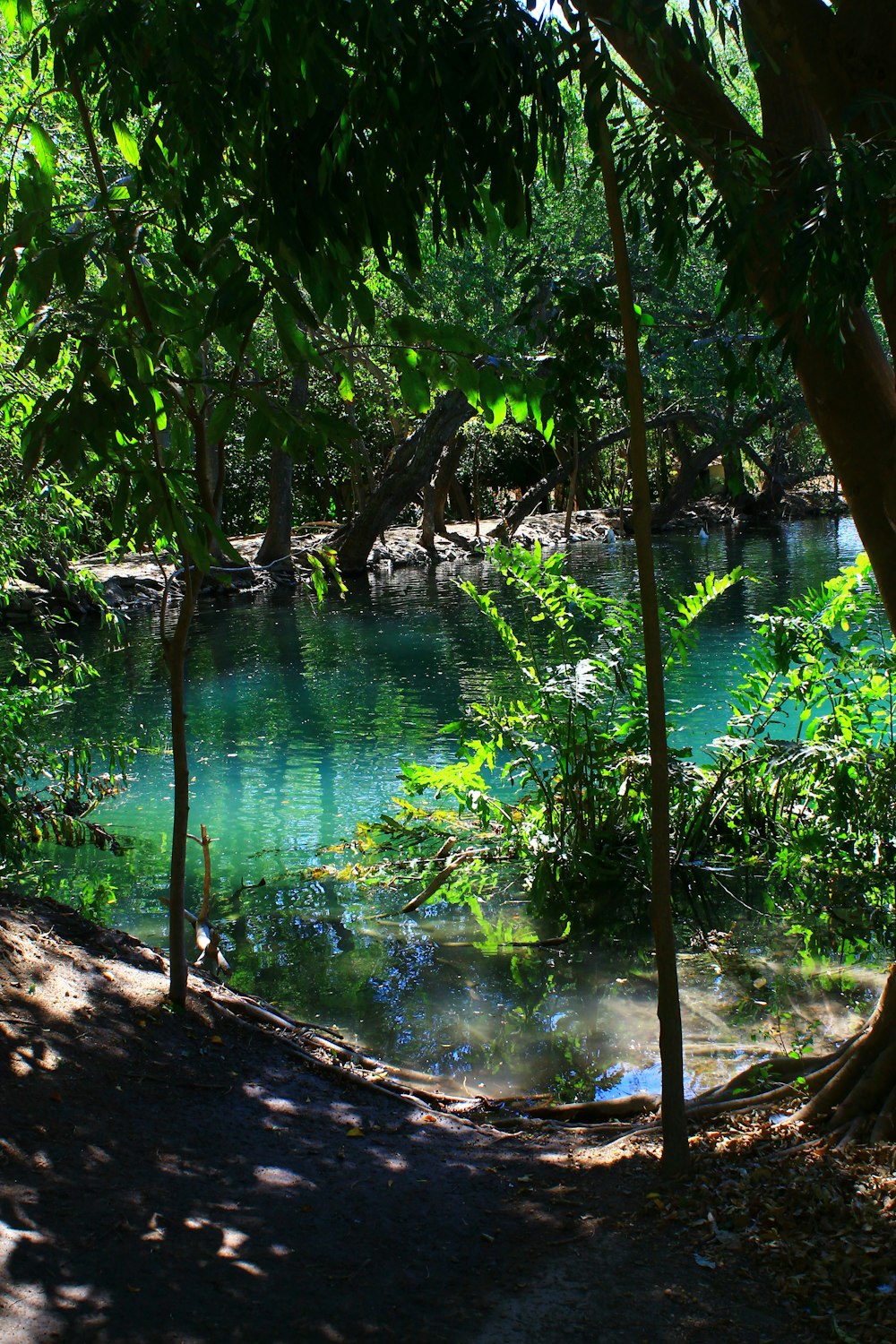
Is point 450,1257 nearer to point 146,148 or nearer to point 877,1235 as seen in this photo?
point 877,1235

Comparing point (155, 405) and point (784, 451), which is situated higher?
point (784, 451)

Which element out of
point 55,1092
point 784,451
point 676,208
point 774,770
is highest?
point 784,451

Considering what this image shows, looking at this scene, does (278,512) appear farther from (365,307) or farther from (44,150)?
(365,307)

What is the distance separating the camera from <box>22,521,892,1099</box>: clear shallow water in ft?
17.2

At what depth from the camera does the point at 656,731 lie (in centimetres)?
316

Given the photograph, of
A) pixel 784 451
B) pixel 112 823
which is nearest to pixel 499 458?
pixel 784 451

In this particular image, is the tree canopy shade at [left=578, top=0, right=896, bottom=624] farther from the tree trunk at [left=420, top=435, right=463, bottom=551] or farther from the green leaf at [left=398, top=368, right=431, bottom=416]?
the tree trunk at [left=420, top=435, right=463, bottom=551]

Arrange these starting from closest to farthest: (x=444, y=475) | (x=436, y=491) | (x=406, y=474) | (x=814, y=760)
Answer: (x=814, y=760)
(x=406, y=474)
(x=444, y=475)
(x=436, y=491)

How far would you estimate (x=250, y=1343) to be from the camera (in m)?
2.48

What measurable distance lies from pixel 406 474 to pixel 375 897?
67.7 ft

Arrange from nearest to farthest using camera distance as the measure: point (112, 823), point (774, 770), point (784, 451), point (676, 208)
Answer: point (676, 208), point (774, 770), point (112, 823), point (784, 451)

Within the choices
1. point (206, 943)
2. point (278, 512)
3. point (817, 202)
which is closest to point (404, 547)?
point (278, 512)

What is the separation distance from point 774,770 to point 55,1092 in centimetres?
484

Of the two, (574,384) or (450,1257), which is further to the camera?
(574,384)
